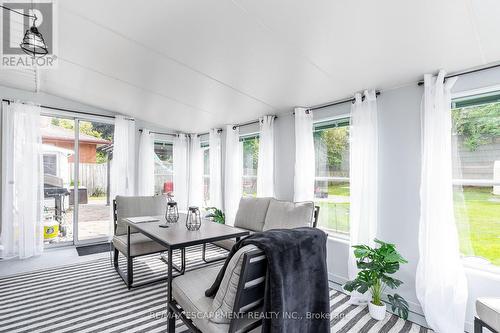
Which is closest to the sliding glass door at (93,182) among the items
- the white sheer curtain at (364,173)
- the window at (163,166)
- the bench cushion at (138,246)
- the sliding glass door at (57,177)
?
the sliding glass door at (57,177)

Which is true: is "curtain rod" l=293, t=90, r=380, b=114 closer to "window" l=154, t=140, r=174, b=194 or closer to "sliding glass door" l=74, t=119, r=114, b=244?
"window" l=154, t=140, r=174, b=194

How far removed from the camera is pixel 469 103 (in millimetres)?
2240

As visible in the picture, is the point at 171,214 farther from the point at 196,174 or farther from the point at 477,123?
the point at 477,123

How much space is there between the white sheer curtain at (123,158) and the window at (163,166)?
75cm

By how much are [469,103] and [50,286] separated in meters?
4.71

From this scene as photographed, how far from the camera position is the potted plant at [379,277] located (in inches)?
86.2

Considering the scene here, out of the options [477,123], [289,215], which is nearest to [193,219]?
[289,215]

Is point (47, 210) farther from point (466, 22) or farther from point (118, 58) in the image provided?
point (466, 22)

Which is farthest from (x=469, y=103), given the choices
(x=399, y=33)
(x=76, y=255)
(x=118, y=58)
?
(x=76, y=255)

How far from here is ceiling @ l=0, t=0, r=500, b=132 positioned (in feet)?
5.35

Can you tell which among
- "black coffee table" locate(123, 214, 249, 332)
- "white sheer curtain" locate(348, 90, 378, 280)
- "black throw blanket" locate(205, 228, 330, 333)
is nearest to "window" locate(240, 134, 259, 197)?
"black coffee table" locate(123, 214, 249, 332)

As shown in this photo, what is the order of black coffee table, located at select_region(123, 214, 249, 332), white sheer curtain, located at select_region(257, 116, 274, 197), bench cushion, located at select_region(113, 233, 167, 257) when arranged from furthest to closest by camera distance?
1. white sheer curtain, located at select_region(257, 116, 274, 197)
2. bench cushion, located at select_region(113, 233, 167, 257)
3. black coffee table, located at select_region(123, 214, 249, 332)

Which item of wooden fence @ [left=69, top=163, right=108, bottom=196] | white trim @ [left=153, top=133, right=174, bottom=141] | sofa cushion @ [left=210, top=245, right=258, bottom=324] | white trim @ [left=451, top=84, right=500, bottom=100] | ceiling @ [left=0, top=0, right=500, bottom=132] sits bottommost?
sofa cushion @ [left=210, top=245, right=258, bottom=324]

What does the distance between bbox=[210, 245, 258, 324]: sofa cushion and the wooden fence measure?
4.26m
